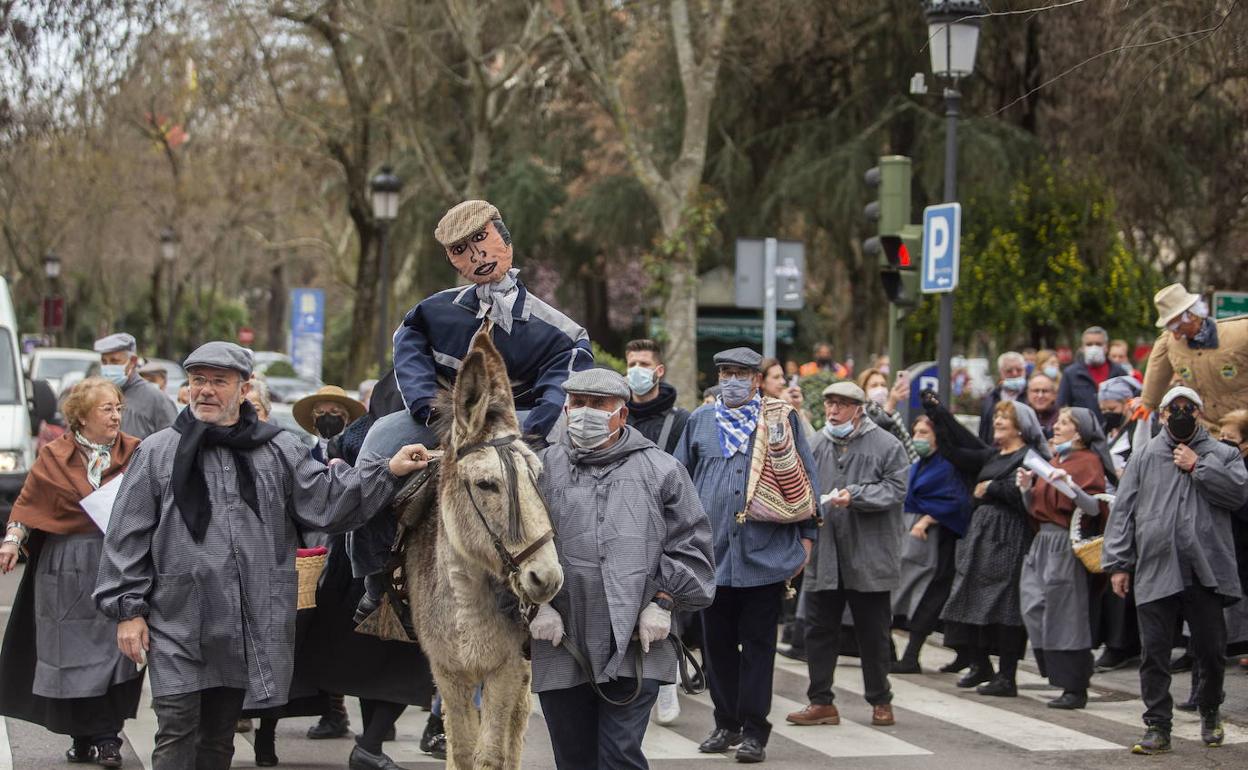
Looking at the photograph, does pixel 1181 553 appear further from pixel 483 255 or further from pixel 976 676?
pixel 483 255

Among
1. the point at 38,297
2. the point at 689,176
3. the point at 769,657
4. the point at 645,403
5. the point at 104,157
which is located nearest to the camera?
the point at 769,657

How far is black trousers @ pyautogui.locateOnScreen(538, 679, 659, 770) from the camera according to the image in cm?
624

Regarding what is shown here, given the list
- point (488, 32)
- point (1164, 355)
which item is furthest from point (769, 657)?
point (488, 32)

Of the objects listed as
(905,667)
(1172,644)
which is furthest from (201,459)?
(905,667)

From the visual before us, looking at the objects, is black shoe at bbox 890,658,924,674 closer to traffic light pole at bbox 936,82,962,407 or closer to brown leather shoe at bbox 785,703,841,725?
brown leather shoe at bbox 785,703,841,725

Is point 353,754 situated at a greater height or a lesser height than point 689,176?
lesser

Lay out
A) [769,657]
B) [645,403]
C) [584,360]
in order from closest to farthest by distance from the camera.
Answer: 1. [584,360]
2. [769,657]
3. [645,403]

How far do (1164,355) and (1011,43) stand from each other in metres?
17.8

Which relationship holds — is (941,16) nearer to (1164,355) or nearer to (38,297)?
(1164,355)

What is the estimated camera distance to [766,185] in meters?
31.0

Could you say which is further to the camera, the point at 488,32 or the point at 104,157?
the point at 104,157

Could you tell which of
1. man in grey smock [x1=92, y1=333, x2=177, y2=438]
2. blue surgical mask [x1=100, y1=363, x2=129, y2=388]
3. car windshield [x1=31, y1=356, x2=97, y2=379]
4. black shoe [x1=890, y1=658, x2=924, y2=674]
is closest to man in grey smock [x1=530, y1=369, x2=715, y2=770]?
black shoe [x1=890, y1=658, x2=924, y2=674]

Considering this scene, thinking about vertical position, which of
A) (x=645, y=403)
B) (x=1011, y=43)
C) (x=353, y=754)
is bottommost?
(x=353, y=754)

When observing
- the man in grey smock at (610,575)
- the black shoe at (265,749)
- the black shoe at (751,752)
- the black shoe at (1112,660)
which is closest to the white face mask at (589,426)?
the man in grey smock at (610,575)
